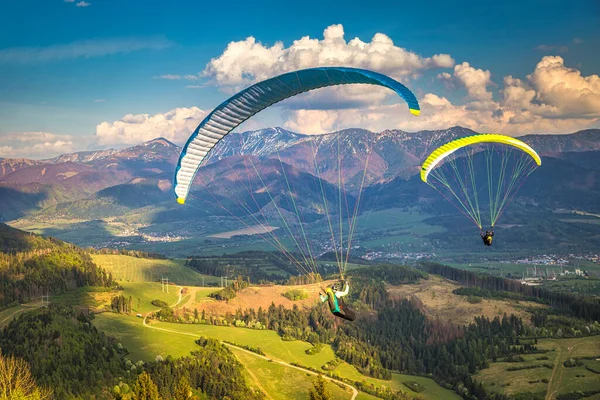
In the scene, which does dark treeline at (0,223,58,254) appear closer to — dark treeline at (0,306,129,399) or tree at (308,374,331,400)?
dark treeline at (0,306,129,399)

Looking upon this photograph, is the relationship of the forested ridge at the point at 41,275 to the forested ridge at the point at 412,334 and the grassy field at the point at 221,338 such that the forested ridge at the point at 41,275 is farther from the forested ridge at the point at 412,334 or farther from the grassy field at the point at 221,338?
the forested ridge at the point at 412,334

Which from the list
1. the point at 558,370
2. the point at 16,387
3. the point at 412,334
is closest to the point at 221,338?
the point at 412,334

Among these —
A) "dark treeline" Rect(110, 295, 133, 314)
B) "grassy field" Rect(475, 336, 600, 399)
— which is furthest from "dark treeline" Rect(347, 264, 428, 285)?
"dark treeline" Rect(110, 295, 133, 314)

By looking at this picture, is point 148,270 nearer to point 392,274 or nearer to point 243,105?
point 392,274

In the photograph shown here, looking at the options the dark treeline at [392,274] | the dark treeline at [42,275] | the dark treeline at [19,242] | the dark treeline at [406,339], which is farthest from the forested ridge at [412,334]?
the dark treeline at [19,242]

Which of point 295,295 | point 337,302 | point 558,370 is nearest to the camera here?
point 337,302

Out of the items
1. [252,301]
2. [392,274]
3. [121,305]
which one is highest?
[121,305]

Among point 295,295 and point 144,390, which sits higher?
point 144,390

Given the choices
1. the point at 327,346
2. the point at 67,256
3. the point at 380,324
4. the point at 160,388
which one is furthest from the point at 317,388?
the point at 67,256
